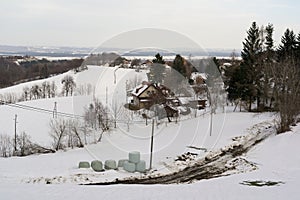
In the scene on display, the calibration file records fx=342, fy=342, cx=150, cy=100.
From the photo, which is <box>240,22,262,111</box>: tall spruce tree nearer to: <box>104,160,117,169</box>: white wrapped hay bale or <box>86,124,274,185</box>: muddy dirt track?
<box>86,124,274,185</box>: muddy dirt track

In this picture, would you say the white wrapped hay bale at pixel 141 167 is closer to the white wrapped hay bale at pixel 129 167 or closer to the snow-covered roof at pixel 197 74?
the white wrapped hay bale at pixel 129 167

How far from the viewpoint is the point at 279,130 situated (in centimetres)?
1669

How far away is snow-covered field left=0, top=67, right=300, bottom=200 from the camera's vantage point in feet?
27.2

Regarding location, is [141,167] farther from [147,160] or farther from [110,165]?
[147,160]

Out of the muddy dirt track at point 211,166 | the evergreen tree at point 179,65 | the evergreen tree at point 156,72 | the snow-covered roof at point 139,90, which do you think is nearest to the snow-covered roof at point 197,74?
the evergreen tree at point 179,65

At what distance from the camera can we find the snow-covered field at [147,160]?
8289mm

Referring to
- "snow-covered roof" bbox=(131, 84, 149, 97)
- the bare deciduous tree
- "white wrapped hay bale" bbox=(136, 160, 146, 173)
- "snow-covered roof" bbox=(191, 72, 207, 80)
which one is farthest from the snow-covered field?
the bare deciduous tree

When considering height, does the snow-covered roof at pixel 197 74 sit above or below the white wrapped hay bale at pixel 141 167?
above

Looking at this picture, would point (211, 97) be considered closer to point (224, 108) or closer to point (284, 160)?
point (224, 108)

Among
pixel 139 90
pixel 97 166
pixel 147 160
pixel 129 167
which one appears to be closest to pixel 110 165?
pixel 97 166

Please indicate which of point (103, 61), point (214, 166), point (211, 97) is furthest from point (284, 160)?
point (211, 97)

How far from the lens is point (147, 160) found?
1453cm

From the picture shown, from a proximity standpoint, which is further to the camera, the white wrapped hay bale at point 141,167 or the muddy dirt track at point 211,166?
the white wrapped hay bale at point 141,167

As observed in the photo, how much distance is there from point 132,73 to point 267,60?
30.1 ft
